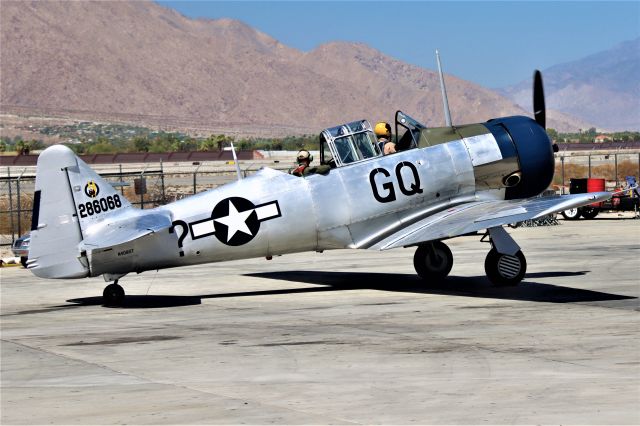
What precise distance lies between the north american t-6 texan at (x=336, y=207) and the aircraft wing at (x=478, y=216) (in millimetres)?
27

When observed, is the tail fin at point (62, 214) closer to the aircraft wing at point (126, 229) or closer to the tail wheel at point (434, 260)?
the aircraft wing at point (126, 229)

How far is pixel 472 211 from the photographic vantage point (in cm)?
1678

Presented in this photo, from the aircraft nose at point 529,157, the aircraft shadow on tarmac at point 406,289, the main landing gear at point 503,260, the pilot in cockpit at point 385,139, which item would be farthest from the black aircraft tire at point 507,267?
the pilot in cockpit at point 385,139

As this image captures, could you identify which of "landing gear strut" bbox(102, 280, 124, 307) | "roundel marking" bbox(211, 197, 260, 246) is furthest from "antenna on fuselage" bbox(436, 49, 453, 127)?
"landing gear strut" bbox(102, 280, 124, 307)

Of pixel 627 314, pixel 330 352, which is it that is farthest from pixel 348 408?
pixel 627 314

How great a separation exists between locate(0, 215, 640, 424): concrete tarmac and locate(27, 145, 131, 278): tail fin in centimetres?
81

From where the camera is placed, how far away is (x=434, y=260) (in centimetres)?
1855

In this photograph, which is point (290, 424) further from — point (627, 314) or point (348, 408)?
point (627, 314)

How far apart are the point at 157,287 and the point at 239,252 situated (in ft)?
12.1

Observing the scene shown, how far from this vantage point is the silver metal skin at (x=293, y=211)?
15766 mm

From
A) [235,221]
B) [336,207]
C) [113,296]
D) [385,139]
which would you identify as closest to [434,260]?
[385,139]

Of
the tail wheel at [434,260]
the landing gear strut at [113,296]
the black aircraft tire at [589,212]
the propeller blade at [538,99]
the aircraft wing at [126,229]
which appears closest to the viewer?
the aircraft wing at [126,229]

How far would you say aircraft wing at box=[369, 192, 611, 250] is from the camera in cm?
1566

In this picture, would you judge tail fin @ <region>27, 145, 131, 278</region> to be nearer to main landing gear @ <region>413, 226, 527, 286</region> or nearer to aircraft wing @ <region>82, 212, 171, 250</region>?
aircraft wing @ <region>82, 212, 171, 250</region>
